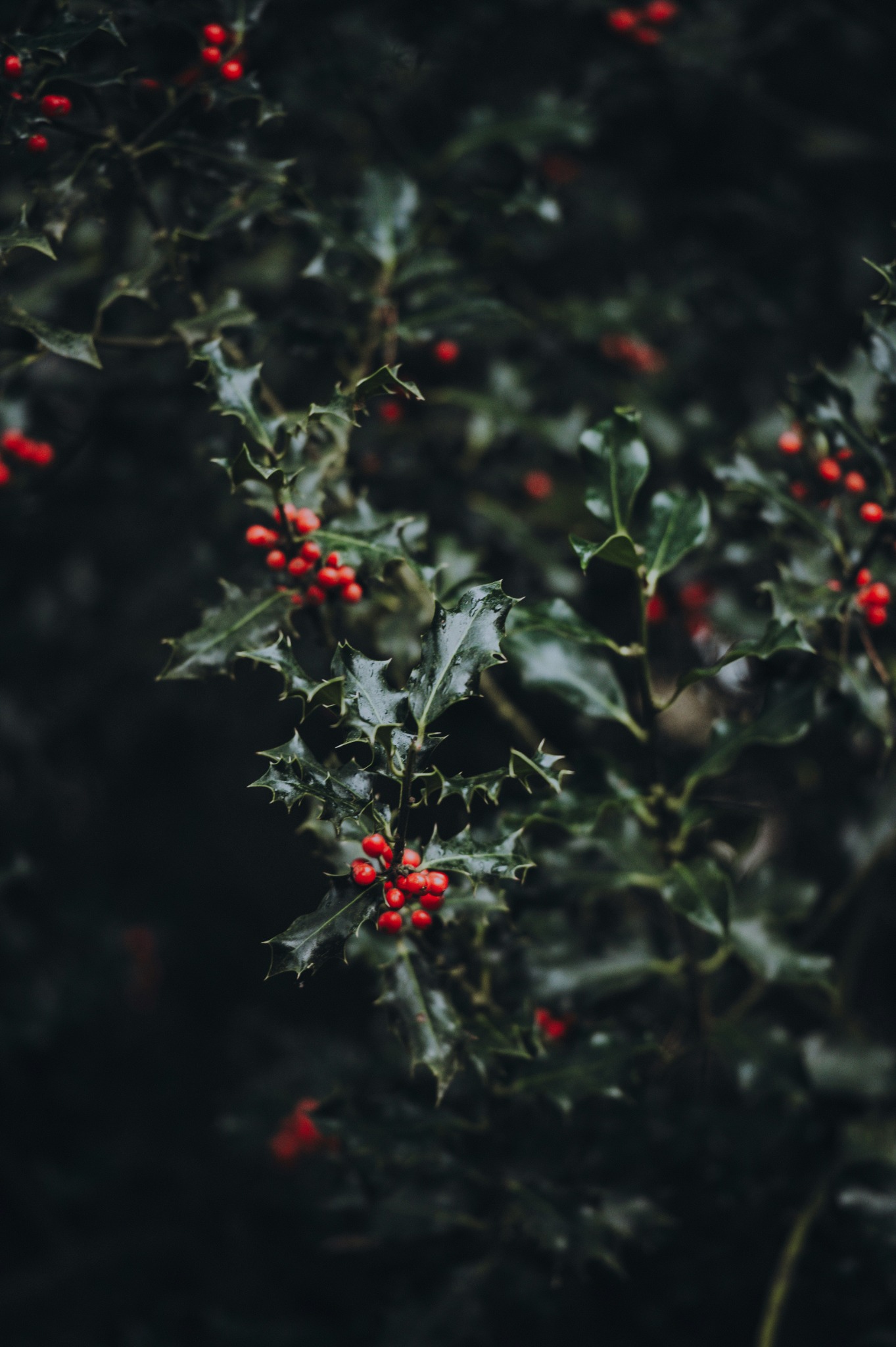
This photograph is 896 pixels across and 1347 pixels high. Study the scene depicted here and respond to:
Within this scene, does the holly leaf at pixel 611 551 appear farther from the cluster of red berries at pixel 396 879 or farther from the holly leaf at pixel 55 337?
the holly leaf at pixel 55 337

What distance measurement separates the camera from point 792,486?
1.33m

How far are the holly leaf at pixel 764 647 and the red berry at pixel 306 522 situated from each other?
1.39 ft

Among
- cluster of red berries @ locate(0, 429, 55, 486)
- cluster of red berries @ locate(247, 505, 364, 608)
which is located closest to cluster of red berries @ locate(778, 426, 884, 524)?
cluster of red berries @ locate(247, 505, 364, 608)

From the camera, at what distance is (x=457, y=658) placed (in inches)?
35.4

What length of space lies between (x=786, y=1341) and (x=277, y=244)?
2046mm

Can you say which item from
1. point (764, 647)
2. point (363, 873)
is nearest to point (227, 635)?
point (363, 873)

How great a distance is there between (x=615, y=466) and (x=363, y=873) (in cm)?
51

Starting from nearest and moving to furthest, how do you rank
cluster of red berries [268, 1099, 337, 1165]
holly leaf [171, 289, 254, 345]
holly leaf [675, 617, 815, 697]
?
holly leaf [675, 617, 815, 697] < holly leaf [171, 289, 254, 345] < cluster of red berries [268, 1099, 337, 1165]

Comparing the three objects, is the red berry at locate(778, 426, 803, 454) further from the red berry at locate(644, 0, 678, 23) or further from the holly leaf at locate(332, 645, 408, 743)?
the red berry at locate(644, 0, 678, 23)

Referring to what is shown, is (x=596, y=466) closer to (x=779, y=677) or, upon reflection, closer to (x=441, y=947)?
(x=779, y=677)

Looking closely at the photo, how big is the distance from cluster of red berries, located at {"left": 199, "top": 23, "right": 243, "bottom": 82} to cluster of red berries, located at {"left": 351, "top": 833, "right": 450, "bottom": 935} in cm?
92

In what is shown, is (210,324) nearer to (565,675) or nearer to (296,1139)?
(565,675)

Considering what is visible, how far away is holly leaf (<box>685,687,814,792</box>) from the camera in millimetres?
1160

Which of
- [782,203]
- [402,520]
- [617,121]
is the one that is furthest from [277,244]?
[402,520]
